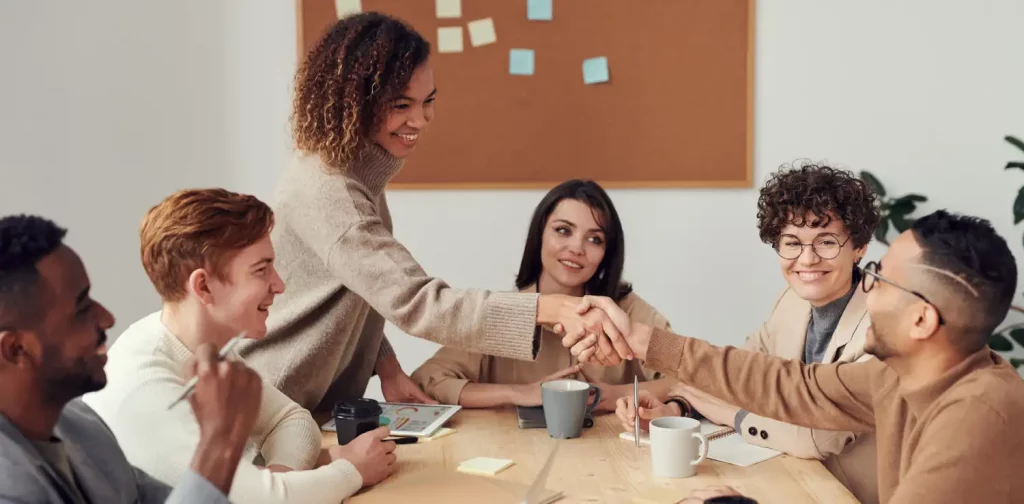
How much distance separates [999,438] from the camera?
3.66ft

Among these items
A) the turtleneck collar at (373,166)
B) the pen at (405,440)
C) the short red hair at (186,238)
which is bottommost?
the pen at (405,440)

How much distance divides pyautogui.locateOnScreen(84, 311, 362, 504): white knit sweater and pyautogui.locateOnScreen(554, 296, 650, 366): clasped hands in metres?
0.55

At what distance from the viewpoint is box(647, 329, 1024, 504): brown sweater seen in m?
1.11

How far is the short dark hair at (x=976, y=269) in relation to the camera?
1.20m

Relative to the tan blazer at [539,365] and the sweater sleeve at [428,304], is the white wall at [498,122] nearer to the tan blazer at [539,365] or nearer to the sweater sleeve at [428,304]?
the tan blazer at [539,365]

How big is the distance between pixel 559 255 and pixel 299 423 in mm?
997

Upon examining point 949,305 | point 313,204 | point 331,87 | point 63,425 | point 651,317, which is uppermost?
point 331,87

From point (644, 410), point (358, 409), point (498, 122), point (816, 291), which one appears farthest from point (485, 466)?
point (498, 122)

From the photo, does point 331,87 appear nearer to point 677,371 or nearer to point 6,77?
point 677,371

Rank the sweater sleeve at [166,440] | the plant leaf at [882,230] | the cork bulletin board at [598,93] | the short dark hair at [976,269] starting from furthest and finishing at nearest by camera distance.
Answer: the cork bulletin board at [598,93] < the plant leaf at [882,230] < the sweater sleeve at [166,440] < the short dark hair at [976,269]

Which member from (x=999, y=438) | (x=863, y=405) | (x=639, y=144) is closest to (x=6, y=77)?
(x=639, y=144)

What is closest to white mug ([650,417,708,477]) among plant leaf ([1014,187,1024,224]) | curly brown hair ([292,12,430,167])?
curly brown hair ([292,12,430,167])

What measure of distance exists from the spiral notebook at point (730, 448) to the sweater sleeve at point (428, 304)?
1.00 ft

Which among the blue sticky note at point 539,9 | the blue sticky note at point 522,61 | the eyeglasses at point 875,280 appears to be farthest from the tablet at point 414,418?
the blue sticky note at point 539,9
